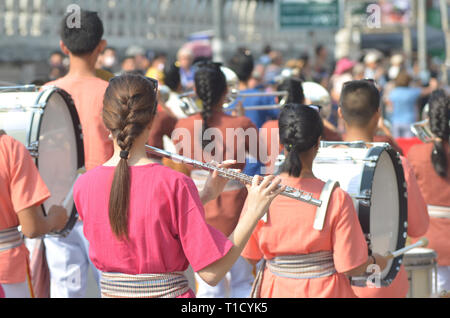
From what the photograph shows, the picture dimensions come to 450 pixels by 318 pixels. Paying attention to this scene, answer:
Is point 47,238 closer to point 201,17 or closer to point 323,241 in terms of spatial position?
point 323,241

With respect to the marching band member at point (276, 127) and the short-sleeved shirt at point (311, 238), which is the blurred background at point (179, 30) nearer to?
the marching band member at point (276, 127)

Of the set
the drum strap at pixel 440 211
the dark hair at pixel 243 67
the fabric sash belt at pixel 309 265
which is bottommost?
the drum strap at pixel 440 211

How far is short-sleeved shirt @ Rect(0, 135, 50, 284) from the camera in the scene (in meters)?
3.47

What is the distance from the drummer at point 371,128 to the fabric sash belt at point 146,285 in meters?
1.52

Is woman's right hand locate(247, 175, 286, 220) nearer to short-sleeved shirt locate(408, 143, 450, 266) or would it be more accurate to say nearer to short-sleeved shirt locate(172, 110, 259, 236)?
short-sleeved shirt locate(172, 110, 259, 236)

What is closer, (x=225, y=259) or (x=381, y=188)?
(x=225, y=259)

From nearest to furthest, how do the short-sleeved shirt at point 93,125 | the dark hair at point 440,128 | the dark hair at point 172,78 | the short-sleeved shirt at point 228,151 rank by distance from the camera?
the short-sleeved shirt at point 93,125
the dark hair at point 440,128
the short-sleeved shirt at point 228,151
the dark hair at point 172,78

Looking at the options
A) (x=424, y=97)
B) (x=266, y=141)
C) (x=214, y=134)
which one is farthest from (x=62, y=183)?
(x=424, y=97)

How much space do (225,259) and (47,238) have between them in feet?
6.85

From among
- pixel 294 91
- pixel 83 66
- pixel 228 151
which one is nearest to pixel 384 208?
pixel 228 151

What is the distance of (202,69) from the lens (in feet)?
17.2

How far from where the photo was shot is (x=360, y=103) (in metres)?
4.23


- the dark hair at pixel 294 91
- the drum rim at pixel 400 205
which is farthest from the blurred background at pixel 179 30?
the drum rim at pixel 400 205

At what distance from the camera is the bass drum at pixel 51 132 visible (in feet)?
13.4
